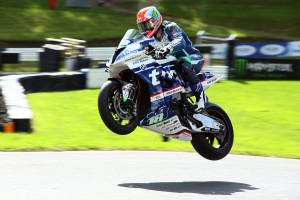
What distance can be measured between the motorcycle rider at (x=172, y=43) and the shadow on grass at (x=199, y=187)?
4.34 feet

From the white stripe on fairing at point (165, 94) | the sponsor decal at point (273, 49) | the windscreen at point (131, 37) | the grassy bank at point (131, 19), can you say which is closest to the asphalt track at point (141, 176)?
the white stripe on fairing at point (165, 94)

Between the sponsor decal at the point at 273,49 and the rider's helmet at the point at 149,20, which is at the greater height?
the rider's helmet at the point at 149,20

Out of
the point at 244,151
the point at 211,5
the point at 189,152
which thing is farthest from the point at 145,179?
the point at 211,5

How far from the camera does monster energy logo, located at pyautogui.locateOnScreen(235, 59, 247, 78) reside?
2150 cm

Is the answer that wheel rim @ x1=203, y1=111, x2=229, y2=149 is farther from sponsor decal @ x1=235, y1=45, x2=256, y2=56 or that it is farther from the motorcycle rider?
sponsor decal @ x1=235, y1=45, x2=256, y2=56

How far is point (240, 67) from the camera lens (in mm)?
21562

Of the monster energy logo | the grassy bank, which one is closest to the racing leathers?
the monster energy logo

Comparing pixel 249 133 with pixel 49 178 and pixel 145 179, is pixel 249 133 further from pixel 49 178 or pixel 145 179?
pixel 49 178

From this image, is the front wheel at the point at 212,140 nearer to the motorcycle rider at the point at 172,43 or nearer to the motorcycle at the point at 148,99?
the motorcycle at the point at 148,99

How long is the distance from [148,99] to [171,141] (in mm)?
4085

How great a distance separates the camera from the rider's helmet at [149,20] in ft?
26.3

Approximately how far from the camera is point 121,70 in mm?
7809

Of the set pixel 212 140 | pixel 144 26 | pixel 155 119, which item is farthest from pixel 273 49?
pixel 155 119

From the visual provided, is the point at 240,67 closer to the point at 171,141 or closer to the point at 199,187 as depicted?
the point at 171,141
